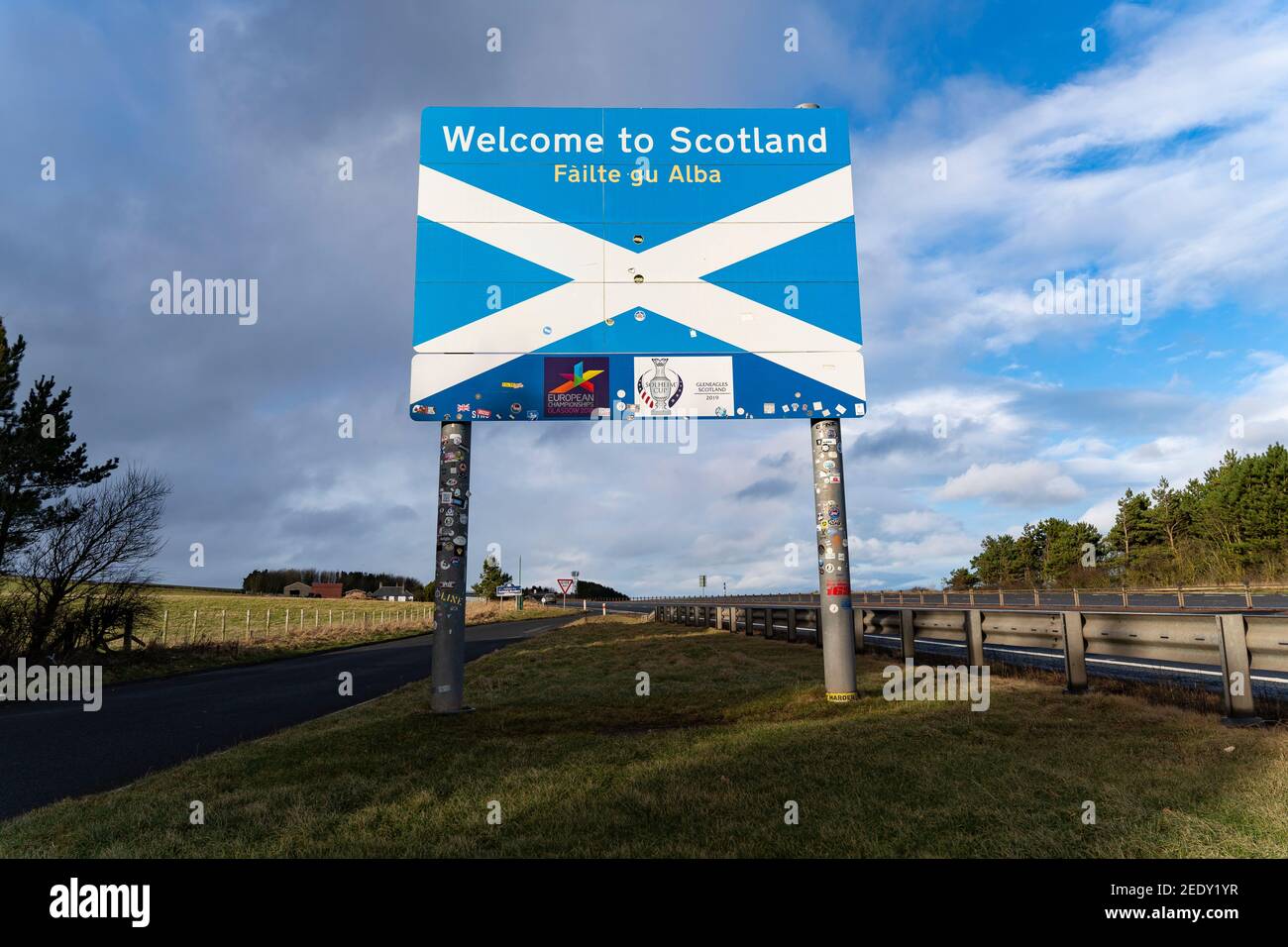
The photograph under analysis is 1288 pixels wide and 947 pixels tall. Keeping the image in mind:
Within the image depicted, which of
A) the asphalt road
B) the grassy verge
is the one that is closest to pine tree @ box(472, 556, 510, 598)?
the grassy verge

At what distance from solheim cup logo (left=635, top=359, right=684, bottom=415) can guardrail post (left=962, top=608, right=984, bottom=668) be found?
17.8 ft

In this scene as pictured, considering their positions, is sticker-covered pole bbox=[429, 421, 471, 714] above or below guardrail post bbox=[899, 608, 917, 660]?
above

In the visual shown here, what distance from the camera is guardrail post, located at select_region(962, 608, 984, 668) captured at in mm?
10266

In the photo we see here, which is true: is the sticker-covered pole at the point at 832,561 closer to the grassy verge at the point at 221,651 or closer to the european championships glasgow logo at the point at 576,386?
the european championships glasgow logo at the point at 576,386

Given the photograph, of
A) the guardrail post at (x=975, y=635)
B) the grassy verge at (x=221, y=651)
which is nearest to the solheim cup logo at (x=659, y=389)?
the guardrail post at (x=975, y=635)

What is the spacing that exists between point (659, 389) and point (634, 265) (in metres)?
1.85

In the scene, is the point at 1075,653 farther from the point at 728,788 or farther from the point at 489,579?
the point at 489,579

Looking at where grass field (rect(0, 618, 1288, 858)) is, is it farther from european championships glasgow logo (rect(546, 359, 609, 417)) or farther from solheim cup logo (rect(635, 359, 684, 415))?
solheim cup logo (rect(635, 359, 684, 415))

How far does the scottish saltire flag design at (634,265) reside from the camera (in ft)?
31.9

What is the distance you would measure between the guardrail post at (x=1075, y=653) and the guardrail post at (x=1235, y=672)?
5.11 feet

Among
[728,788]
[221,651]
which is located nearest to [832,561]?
[728,788]

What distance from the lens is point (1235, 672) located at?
661 cm
